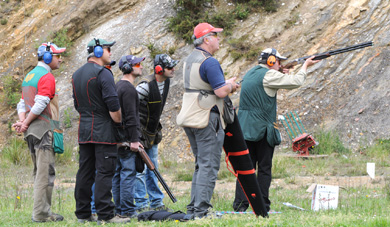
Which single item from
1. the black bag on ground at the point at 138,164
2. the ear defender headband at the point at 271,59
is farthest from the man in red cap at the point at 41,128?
the ear defender headband at the point at 271,59

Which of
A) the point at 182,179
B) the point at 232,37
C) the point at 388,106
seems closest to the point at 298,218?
the point at 182,179

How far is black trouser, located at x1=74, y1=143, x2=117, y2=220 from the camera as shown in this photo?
5973mm

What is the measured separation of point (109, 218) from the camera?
6.02 metres

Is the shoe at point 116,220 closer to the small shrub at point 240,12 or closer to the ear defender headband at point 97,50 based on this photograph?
the ear defender headband at point 97,50

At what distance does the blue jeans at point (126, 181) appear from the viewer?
6719mm

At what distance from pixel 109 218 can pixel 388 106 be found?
9.82 meters

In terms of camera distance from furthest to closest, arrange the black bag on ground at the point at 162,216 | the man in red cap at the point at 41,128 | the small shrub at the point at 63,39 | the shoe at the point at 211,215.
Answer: the small shrub at the point at 63,39 < the man in red cap at the point at 41,128 < the black bag on ground at the point at 162,216 < the shoe at the point at 211,215

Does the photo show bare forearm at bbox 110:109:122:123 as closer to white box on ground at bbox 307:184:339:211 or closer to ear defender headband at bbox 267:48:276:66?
ear defender headband at bbox 267:48:276:66

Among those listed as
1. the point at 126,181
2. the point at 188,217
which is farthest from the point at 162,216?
the point at 126,181

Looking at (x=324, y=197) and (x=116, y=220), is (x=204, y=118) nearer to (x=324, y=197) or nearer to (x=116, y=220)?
(x=116, y=220)

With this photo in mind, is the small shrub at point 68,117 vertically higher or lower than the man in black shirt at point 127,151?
lower

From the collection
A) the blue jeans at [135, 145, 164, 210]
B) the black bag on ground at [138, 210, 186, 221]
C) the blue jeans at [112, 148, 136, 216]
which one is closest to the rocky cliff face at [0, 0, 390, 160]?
the blue jeans at [135, 145, 164, 210]

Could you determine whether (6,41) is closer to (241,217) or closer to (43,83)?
(43,83)

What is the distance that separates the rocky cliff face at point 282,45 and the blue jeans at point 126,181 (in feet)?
22.5
